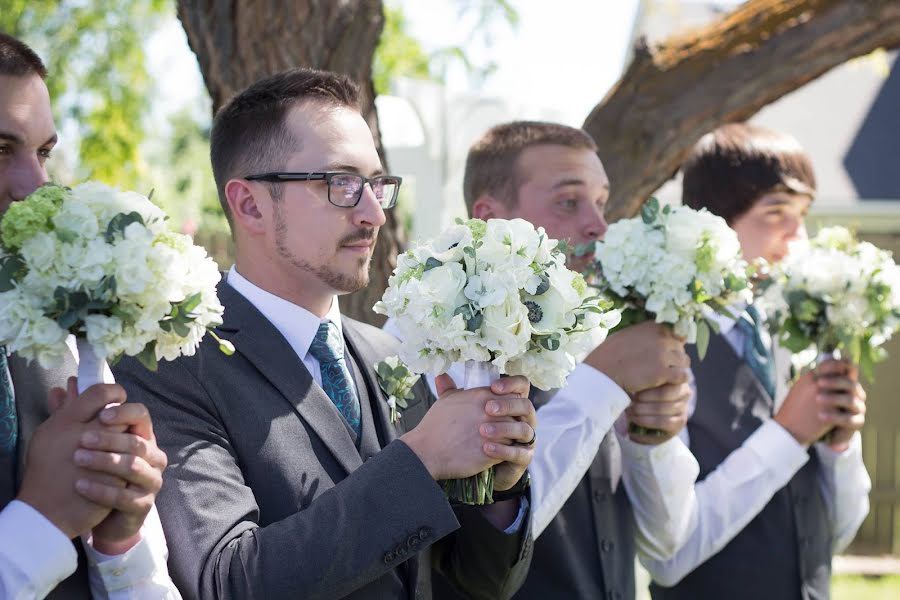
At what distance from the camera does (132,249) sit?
2451 mm

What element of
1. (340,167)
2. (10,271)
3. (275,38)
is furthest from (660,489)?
(275,38)

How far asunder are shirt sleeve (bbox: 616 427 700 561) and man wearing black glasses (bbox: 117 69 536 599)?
3.04 ft

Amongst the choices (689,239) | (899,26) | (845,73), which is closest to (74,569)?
(689,239)

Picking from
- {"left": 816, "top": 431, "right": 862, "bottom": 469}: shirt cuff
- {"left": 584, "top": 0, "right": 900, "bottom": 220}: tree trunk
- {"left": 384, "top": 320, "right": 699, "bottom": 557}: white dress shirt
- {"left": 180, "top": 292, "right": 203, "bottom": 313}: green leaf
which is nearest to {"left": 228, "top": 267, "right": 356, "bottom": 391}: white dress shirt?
{"left": 384, "top": 320, "right": 699, "bottom": 557}: white dress shirt

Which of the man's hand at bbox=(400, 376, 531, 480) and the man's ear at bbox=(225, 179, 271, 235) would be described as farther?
the man's ear at bbox=(225, 179, 271, 235)

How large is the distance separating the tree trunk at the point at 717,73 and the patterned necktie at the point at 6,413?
12.9ft

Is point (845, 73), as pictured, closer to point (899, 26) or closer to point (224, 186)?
point (899, 26)

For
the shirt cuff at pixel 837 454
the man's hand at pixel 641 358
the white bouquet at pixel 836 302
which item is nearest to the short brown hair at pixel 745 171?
the white bouquet at pixel 836 302

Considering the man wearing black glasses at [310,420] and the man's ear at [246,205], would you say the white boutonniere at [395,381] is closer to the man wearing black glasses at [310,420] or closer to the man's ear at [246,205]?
the man wearing black glasses at [310,420]

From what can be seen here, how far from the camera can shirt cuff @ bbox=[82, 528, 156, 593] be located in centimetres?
258

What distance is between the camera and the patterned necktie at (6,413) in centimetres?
260

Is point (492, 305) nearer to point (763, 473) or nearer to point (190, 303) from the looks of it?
point (190, 303)

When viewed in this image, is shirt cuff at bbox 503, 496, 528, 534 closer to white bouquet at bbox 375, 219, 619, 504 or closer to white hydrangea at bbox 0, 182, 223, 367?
white bouquet at bbox 375, 219, 619, 504

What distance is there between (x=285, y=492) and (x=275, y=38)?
9.21ft
